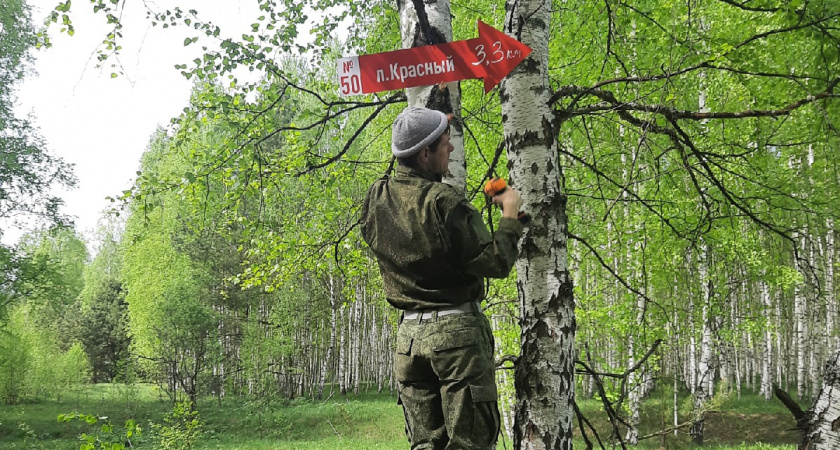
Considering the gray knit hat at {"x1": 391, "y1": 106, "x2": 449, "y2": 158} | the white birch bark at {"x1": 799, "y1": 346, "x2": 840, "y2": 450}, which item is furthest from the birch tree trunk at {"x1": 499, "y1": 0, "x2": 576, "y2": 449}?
the white birch bark at {"x1": 799, "y1": 346, "x2": 840, "y2": 450}

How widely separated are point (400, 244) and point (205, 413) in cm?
2104

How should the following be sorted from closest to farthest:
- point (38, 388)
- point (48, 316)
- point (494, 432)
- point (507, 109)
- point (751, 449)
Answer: point (494, 432), point (507, 109), point (751, 449), point (38, 388), point (48, 316)

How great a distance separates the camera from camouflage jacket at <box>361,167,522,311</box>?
7.49 ft

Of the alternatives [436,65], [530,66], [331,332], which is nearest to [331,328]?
[331,332]

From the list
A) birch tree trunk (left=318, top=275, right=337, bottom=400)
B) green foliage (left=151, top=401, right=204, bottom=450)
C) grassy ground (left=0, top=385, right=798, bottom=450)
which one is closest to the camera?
green foliage (left=151, top=401, right=204, bottom=450)

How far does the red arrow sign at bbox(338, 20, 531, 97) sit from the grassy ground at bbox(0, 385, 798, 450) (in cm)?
1120

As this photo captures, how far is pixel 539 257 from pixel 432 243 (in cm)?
72

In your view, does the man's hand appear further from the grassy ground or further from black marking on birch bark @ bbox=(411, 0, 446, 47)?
the grassy ground

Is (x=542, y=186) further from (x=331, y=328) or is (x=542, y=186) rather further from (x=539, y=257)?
(x=331, y=328)

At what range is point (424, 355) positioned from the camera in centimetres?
237

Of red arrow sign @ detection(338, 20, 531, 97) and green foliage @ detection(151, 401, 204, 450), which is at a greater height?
red arrow sign @ detection(338, 20, 531, 97)

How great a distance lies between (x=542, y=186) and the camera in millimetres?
2785

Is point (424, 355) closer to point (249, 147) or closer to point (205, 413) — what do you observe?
point (249, 147)

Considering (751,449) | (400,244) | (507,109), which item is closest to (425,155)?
(400,244)
